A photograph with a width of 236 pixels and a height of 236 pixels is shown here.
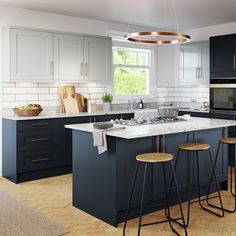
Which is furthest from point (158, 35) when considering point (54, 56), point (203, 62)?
point (203, 62)

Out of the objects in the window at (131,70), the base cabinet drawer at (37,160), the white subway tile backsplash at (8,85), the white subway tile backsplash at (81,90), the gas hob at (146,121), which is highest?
the window at (131,70)

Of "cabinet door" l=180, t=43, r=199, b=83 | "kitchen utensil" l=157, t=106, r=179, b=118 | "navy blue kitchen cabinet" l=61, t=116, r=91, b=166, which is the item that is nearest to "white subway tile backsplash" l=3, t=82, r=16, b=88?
"navy blue kitchen cabinet" l=61, t=116, r=91, b=166

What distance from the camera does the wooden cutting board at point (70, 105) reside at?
20.3 feet

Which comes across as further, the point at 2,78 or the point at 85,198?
the point at 2,78

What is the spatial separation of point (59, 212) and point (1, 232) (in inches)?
29.0

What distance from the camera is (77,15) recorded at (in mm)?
6145

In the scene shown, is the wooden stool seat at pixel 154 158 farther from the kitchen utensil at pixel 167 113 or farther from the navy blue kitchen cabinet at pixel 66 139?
the navy blue kitchen cabinet at pixel 66 139

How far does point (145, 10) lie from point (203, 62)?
1.82m

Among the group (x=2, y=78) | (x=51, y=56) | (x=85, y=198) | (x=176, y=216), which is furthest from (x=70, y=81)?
(x=176, y=216)

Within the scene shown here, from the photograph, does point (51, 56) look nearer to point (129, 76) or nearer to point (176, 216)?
point (129, 76)

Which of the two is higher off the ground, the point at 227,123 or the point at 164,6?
the point at 164,6

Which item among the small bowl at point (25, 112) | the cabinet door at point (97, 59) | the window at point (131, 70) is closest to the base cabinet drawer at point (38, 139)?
the small bowl at point (25, 112)

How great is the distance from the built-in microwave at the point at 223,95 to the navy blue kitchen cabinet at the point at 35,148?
2.54 meters

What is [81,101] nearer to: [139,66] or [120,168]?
[139,66]
